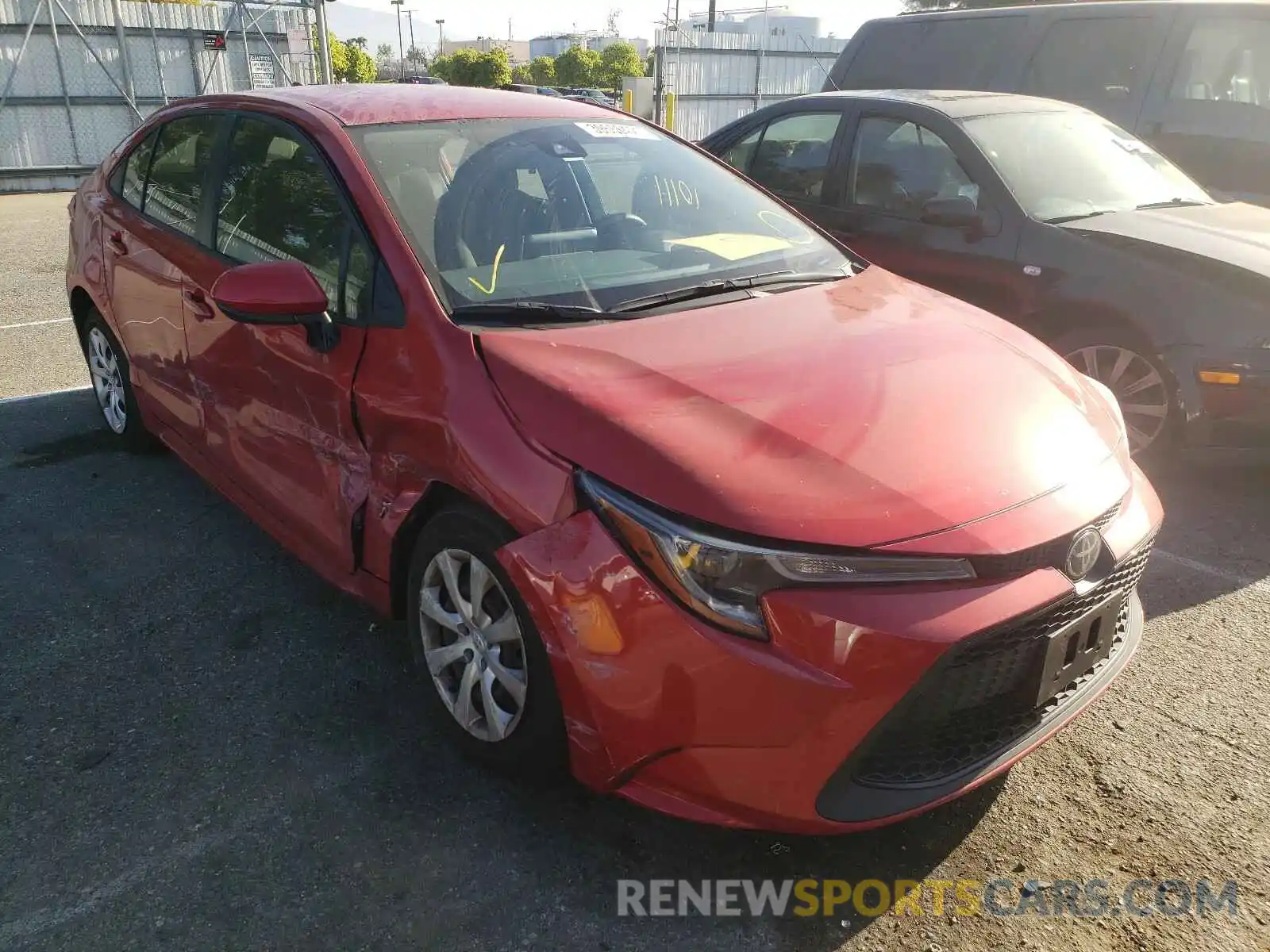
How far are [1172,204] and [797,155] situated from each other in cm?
193

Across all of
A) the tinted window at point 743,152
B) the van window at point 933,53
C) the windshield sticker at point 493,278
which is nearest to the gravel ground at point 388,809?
the windshield sticker at point 493,278

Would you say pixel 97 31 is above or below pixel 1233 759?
above

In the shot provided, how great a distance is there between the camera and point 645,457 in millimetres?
2049

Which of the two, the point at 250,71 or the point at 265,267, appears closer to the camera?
the point at 265,267

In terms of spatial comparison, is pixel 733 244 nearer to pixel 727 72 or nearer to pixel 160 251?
pixel 160 251

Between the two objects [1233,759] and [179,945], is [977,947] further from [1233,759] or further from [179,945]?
[179,945]

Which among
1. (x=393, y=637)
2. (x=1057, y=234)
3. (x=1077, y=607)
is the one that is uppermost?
(x=1057, y=234)

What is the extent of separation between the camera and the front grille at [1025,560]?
1980 mm

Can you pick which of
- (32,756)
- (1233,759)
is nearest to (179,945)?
(32,756)

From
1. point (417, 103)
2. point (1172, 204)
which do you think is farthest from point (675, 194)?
point (1172, 204)

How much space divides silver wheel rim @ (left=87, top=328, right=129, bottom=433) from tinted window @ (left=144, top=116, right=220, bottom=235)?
846 mm

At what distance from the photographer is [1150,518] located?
2.39 m

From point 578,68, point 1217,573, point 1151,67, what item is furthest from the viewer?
point 578,68

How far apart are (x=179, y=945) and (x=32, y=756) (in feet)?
2.99
